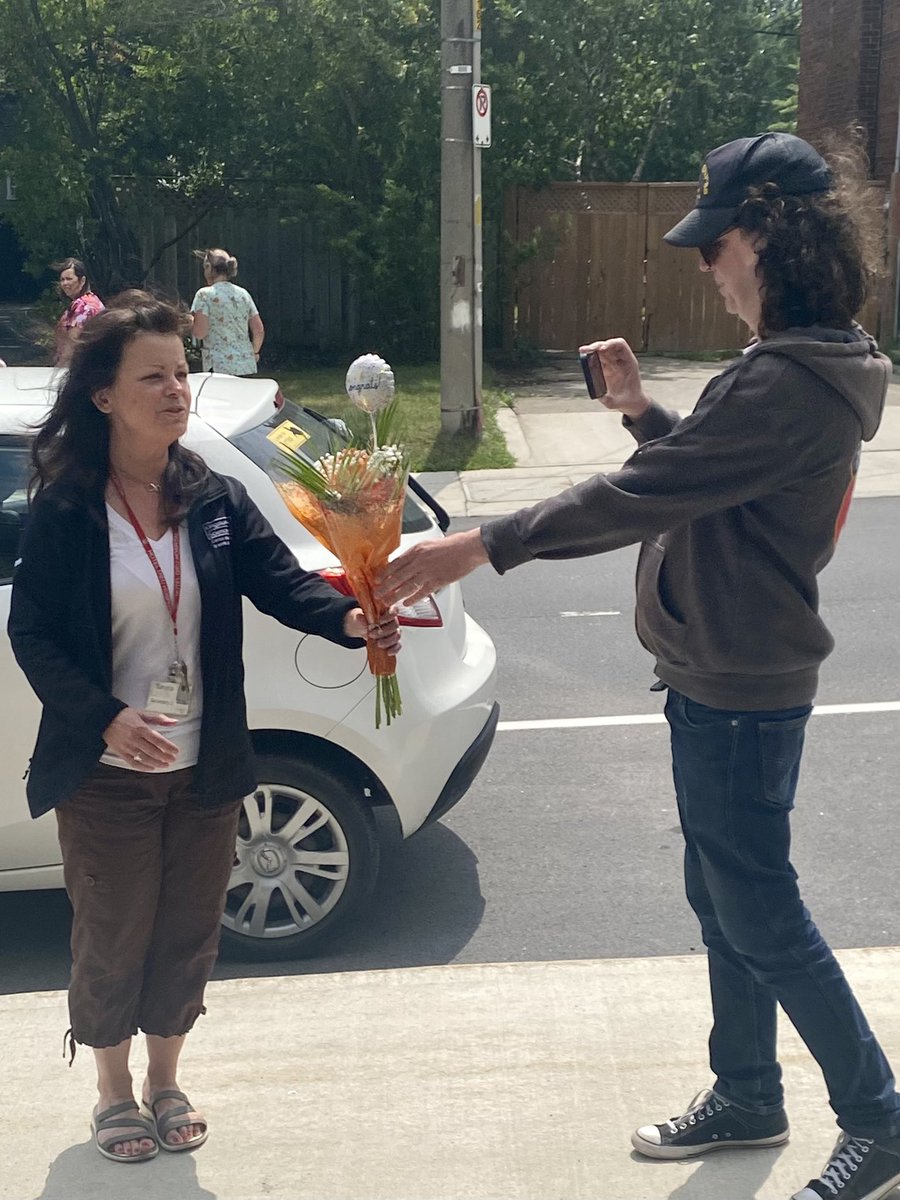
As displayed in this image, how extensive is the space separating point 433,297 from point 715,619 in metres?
16.0

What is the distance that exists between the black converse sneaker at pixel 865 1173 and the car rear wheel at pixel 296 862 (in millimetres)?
1803

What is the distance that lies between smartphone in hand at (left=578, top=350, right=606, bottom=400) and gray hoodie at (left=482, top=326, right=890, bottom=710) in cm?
48

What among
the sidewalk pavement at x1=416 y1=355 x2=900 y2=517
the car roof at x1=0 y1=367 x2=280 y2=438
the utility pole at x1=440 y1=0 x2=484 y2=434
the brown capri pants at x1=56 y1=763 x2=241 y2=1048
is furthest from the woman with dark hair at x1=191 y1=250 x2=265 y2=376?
the brown capri pants at x1=56 y1=763 x2=241 y2=1048

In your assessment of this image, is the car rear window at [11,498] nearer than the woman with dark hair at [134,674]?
No

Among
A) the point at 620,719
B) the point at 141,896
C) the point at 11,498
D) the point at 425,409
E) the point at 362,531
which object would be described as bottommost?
the point at 425,409

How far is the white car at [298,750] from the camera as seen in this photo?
4188 millimetres

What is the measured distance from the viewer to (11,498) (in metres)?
4.29

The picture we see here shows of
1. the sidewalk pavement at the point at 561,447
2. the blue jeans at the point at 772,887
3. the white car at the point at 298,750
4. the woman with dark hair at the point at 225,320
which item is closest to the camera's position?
the blue jeans at the point at 772,887

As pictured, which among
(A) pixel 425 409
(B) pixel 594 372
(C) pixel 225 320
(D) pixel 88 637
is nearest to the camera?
(D) pixel 88 637

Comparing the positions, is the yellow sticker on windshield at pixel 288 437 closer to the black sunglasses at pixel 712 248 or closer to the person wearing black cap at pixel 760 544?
the person wearing black cap at pixel 760 544

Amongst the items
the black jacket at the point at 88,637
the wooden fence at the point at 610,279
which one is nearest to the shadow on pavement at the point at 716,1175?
the black jacket at the point at 88,637

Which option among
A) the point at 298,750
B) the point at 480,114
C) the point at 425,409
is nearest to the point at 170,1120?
the point at 298,750

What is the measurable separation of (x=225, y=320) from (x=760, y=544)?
9342 mm

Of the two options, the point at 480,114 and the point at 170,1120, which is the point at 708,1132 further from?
the point at 480,114
